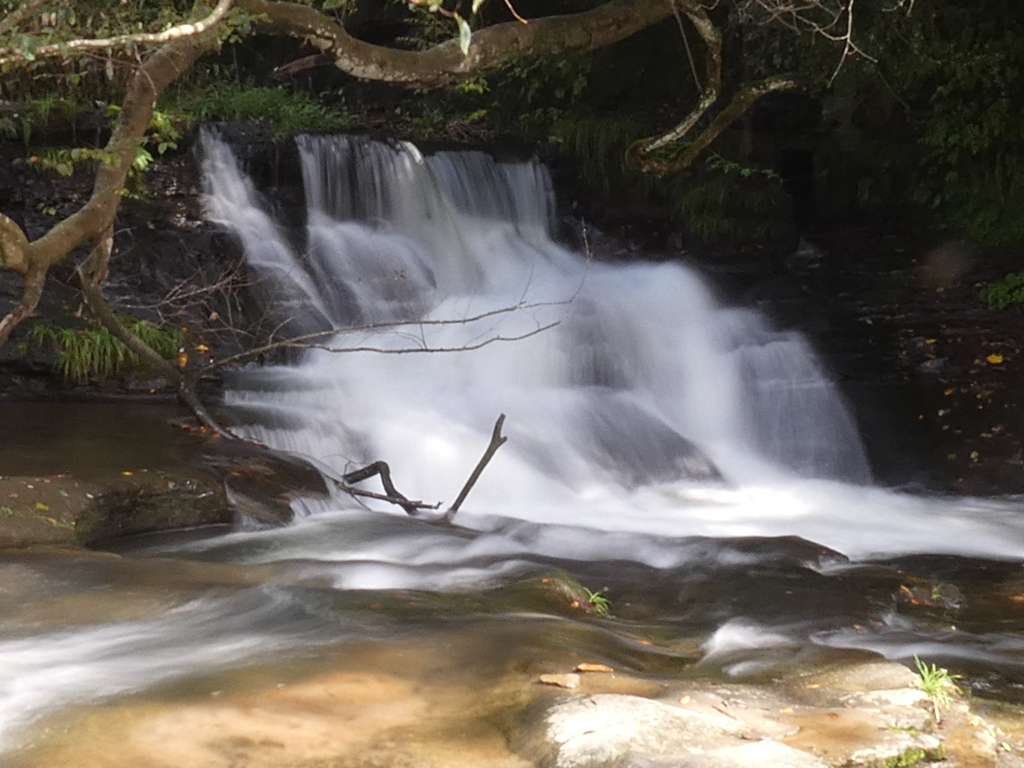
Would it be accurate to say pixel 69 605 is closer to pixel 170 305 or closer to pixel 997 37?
pixel 170 305

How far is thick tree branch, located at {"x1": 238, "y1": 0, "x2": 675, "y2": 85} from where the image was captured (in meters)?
7.26

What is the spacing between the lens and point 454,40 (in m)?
7.95

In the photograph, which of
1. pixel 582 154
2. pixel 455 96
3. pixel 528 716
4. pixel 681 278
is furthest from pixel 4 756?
pixel 455 96

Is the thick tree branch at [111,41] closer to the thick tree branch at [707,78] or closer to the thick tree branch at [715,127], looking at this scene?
the thick tree branch at [707,78]

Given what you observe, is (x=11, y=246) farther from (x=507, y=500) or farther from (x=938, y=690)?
(x=938, y=690)

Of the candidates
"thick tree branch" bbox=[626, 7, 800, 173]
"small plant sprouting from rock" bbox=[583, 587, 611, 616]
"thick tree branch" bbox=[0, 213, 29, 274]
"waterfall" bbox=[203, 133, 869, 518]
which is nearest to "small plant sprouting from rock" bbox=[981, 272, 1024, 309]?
"waterfall" bbox=[203, 133, 869, 518]

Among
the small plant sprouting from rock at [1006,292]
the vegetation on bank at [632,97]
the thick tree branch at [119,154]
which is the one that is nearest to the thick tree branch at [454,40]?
the vegetation on bank at [632,97]

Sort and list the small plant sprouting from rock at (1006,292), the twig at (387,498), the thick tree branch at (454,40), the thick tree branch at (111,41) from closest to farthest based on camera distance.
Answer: the thick tree branch at (111,41) → the thick tree branch at (454,40) → the twig at (387,498) → the small plant sprouting from rock at (1006,292)

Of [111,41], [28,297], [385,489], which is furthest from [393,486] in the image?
[111,41]

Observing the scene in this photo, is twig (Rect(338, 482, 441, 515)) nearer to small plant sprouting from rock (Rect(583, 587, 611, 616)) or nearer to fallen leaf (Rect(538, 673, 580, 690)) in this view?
small plant sprouting from rock (Rect(583, 587, 611, 616))

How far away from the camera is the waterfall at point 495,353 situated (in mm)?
9398

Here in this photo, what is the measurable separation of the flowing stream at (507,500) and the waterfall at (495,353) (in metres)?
0.03

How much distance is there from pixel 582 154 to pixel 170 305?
6.18 meters

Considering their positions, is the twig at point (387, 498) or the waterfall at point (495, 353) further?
the waterfall at point (495, 353)
